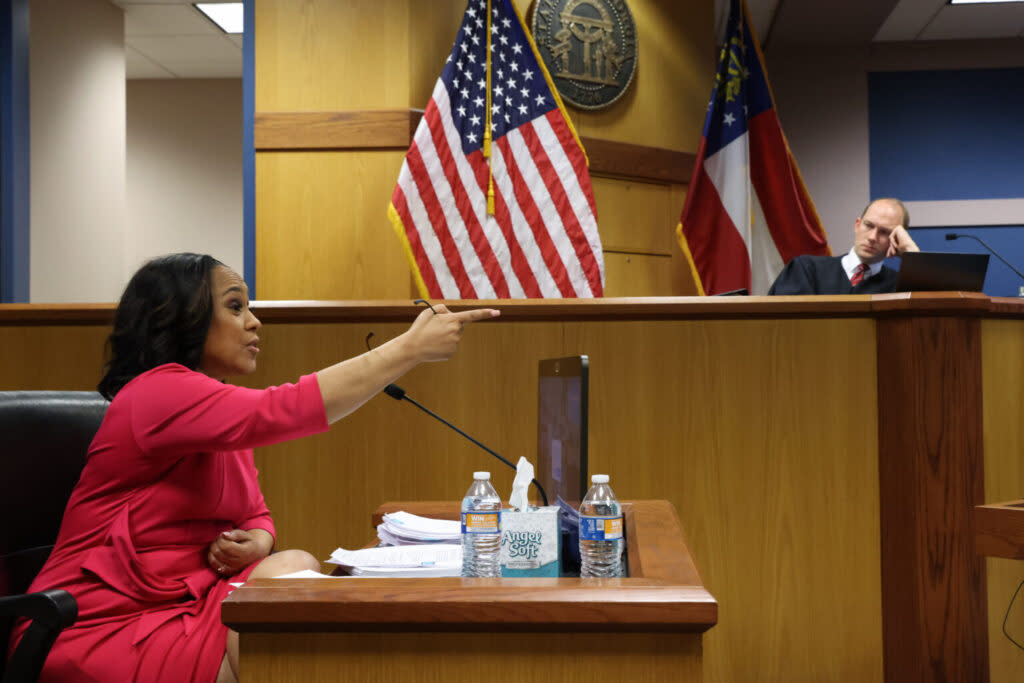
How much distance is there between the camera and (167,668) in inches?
48.6

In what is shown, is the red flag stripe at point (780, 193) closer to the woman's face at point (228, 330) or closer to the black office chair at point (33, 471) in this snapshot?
the woman's face at point (228, 330)

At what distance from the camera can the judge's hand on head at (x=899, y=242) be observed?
375cm

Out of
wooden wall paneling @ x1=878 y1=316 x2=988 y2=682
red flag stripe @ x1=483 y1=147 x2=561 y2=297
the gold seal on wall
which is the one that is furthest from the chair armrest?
the gold seal on wall

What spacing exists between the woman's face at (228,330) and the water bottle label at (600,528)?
27.3 inches

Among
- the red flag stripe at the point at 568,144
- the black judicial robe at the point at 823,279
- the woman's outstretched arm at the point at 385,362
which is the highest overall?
the red flag stripe at the point at 568,144

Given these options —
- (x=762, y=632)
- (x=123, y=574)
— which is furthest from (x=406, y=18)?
(x=123, y=574)

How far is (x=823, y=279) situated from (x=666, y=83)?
1372mm

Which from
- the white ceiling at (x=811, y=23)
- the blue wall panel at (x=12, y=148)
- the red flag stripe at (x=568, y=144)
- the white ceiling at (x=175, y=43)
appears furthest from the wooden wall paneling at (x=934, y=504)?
the white ceiling at (x=175, y=43)

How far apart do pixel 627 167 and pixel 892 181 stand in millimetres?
2618

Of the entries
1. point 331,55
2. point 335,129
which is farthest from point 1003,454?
point 331,55

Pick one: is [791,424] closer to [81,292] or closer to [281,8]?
[281,8]

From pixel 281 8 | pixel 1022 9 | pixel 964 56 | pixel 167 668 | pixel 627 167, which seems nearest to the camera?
pixel 167 668

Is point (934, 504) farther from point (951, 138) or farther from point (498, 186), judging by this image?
point (951, 138)

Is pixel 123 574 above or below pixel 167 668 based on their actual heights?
above
